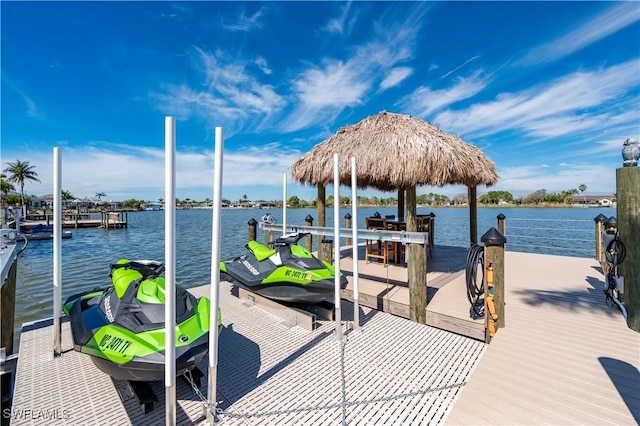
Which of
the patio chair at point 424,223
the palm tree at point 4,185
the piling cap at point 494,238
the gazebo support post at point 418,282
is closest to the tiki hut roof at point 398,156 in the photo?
the patio chair at point 424,223

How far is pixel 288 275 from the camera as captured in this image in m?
3.69

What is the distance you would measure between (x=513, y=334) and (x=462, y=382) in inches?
32.7

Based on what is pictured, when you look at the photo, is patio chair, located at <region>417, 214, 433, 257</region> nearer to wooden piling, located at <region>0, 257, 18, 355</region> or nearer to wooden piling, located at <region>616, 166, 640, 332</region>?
wooden piling, located at <region>616, 166, 640, 332</region>

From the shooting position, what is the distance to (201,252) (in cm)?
1134

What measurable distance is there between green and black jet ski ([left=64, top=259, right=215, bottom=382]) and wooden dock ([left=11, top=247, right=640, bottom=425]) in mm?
446

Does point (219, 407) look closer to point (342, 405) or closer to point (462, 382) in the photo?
point (342, 405)

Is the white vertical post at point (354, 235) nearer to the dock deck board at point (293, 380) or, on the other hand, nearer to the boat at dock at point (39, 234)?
the dock deck board at point (293, 380)

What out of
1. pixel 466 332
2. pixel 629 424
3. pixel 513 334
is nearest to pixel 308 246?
pixel 466 332

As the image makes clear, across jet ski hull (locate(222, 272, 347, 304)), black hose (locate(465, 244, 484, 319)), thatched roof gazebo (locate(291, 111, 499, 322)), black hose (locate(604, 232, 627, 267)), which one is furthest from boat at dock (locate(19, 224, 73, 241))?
black hose (locate(604, 232, 627, 267))

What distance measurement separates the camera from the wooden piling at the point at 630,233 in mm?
2723

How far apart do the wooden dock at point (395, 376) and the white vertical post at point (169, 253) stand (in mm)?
501

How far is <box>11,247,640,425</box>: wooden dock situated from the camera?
6.26ft

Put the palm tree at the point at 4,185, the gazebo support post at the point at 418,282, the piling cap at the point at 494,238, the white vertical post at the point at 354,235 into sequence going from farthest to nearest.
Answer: the palm tree at the point at 4,185, the gazebo support post at the point at 418,282, the white vertical post at the point at 354,235, the piling cap at the point at 494,238
